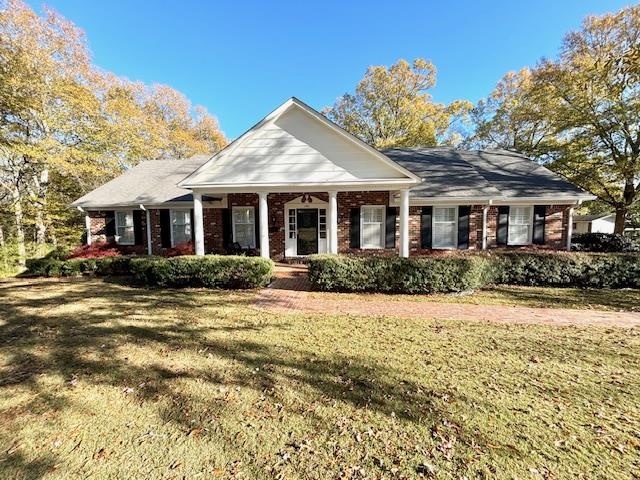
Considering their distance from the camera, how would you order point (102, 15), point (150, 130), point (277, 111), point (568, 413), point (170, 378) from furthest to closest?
point (150, 130) → point (102, 15) → point (277, 111) → point (170, 378) → point (568, 413)

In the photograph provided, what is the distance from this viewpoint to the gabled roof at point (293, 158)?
1014cm

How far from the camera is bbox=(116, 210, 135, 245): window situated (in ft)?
45.0

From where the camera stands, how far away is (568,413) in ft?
10.2

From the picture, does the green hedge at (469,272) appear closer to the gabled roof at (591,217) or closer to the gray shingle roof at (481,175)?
the gray shingle roof at (481,175)

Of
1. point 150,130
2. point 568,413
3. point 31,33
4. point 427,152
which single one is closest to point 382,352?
point 568,413

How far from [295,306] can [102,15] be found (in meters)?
15.5

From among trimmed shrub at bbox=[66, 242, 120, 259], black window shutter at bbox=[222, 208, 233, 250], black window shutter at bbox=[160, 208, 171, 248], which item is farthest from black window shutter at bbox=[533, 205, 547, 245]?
trimmed shrub at bbox=[66, 242, 120, 259]

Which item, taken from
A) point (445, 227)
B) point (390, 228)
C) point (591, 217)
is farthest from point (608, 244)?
point (591, 217)

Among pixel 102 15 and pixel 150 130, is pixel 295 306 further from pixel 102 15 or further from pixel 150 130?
pixel 150 130

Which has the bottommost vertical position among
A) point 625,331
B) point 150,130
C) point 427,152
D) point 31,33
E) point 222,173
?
point 625,331

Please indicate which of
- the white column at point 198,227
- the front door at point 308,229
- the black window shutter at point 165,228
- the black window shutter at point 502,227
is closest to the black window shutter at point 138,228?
the black window shutter at point 165,228

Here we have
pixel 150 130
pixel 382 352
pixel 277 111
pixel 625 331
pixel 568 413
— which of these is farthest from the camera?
pixel 150 130

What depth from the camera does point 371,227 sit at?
12430mm

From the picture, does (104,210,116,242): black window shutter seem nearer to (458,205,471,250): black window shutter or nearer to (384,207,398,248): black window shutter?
(384,207,398,248): black window shutter
